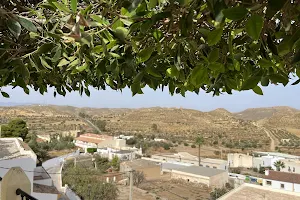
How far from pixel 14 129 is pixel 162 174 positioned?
11.5m

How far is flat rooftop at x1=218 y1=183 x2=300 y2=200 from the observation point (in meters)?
12.9

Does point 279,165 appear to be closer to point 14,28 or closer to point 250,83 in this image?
point 250,83

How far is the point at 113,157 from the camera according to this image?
85.0 ft

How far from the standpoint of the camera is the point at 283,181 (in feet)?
66.0

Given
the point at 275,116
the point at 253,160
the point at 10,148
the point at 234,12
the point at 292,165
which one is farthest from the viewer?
the point at 275,116

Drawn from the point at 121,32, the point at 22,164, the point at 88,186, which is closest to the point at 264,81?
the point at 121,32

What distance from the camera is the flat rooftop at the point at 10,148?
1015cm

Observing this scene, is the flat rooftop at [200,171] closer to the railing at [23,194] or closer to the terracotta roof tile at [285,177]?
the terracotta roof tile at [285,177]

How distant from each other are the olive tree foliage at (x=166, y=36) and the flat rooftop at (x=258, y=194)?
1327 cm

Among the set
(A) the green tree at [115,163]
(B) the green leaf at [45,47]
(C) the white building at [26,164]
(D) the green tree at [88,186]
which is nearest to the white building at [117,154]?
(A) the green tree at [115,163]

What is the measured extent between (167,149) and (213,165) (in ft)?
24.0

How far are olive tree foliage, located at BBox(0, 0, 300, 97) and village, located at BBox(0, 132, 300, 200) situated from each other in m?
8.83

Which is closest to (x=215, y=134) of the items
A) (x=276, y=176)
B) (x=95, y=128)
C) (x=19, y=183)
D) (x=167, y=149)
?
(x=167, y=149)

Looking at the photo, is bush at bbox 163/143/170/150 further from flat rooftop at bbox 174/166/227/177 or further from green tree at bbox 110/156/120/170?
green tree at bbox 110/156/120/170
